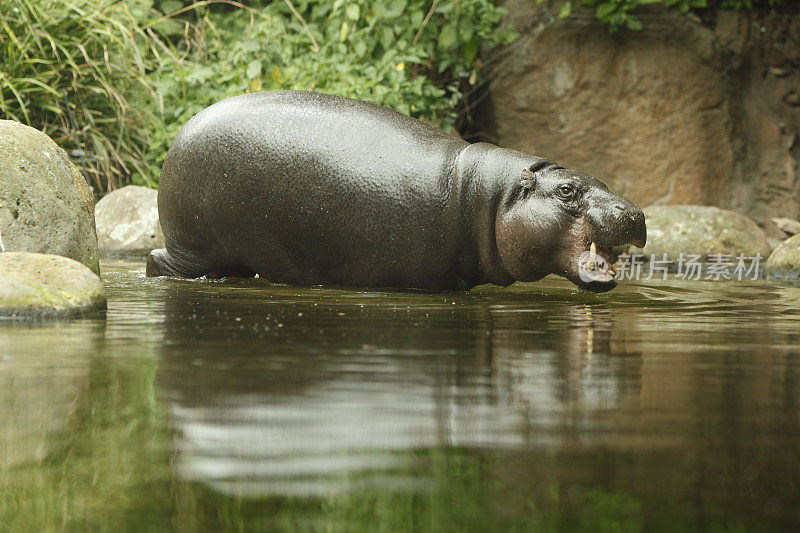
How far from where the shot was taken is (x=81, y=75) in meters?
8.61

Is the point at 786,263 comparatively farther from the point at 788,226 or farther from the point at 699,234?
the point at 788,226

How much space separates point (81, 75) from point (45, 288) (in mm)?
5593

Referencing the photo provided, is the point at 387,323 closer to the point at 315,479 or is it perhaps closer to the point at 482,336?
the point at 482,336

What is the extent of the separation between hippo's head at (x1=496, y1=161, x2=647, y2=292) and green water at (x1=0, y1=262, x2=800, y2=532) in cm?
93

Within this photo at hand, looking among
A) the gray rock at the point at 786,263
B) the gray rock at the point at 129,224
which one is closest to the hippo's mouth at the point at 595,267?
the gray rock at the point at 786,263

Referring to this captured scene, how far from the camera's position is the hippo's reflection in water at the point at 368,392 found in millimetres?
1598

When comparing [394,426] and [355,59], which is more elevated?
[394,426]

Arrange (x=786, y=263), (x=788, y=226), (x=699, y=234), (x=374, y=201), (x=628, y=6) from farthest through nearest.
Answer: (x=628, y=6), (x=788, y=226), (x=699, y=234), (x=786, y=263), (x=374, y=201)

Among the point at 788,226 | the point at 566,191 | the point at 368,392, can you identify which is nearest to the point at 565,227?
the point at 566,191

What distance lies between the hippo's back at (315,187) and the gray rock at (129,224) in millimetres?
2391

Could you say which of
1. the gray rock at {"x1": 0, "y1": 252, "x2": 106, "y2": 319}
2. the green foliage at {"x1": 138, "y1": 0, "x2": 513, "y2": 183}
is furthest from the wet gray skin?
the green foliage at {"x1": 138, "y1": 0, "x2": 513, "y2": 183}

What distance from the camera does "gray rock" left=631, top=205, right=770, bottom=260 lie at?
7555 millimetres

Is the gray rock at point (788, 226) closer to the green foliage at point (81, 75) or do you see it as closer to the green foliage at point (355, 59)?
the green foliage at point (355, 59)

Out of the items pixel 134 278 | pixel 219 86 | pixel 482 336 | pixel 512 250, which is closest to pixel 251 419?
pixel 482 336
